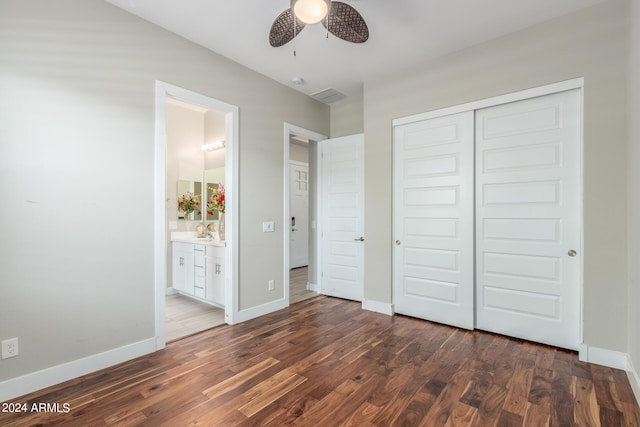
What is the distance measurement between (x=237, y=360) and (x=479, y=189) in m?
2.88

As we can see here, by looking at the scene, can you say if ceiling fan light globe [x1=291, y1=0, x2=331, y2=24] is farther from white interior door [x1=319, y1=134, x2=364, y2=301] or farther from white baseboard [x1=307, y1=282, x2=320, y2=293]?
white baseboard [x1=307, y1=282, x2=320, y2=293]

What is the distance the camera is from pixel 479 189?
311cm

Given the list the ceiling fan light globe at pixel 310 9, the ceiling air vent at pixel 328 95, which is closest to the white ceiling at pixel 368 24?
the ceiling air vent at pixel 328 95

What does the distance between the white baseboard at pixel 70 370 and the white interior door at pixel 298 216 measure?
13.8ft

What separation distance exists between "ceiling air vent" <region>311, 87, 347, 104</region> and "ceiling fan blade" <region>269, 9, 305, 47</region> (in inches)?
72.9

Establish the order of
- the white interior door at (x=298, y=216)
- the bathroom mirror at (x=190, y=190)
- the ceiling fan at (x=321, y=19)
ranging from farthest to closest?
1. the white interior door at (x=298, y=216)
2. the bathroom mirror at (x=190, y=190)
3. the ceiling fan at (x=321, y=19)

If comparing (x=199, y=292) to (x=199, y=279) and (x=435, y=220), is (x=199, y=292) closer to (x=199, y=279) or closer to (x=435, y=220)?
(x=199, y=279)

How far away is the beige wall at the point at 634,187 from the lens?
206 centimetres

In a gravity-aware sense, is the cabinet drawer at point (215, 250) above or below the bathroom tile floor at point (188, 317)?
above

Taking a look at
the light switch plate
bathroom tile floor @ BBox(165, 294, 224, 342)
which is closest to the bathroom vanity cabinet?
bathroom tile floor @ BBox(165, 294, 224, 342)

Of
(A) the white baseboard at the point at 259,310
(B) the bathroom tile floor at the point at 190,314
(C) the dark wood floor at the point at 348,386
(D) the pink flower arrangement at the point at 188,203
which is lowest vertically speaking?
(B) the bathroom tile floor at the point at 190,314

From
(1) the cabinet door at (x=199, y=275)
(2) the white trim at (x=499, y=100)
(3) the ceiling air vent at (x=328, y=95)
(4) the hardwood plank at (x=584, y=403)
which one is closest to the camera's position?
(4) the hardwood plank at (x=584, y=403)

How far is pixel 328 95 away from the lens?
171 inches

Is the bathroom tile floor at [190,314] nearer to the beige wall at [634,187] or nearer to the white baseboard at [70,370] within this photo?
the white baseboard at [70,370]
